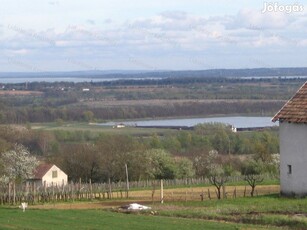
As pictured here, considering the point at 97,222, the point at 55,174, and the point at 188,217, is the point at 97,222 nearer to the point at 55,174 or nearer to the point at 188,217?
the point at 188,217

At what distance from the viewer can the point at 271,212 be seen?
2792 cm

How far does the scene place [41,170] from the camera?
65.2m

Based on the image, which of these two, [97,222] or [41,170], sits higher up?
[41,170]

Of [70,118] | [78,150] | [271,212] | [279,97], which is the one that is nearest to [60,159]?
[78,150]

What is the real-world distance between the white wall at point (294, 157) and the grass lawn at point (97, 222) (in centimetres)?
914

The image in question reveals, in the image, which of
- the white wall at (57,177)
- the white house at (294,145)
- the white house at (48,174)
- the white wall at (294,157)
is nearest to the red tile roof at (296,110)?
the white house at (294,145)

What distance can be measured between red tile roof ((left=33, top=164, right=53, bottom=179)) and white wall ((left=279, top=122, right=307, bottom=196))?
32550 mm

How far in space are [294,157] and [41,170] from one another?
3436 centimetres

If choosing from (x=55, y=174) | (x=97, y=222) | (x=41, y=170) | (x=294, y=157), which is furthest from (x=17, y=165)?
(x=97, y=222)

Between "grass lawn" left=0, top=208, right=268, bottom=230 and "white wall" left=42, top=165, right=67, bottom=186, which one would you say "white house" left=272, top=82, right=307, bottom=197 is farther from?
"white wall" left=42, top=165, right=67, bottom=186

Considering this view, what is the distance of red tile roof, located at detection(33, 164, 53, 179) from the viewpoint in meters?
64.6

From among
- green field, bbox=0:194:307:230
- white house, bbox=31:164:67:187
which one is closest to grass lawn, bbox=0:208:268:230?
green field, bbox=0:194:307:230

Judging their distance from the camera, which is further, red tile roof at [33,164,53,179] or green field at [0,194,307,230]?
red tile roof at [33,164,53,179]

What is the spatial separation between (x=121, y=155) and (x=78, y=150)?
452 cm
